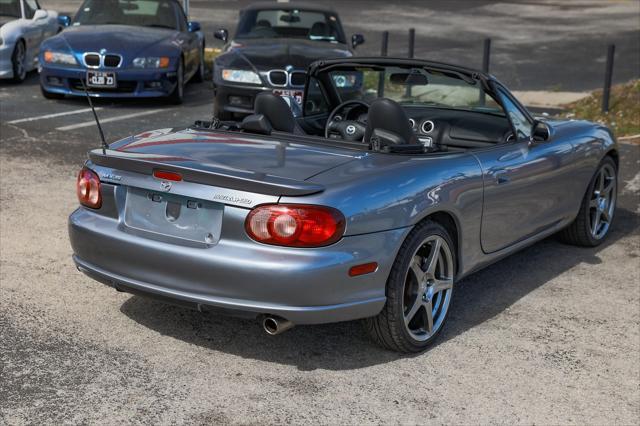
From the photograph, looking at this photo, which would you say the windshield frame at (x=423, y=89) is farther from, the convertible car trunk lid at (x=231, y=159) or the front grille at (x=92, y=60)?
the front grille at (x=92, y=60)

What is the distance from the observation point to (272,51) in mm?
12734

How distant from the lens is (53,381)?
469cm

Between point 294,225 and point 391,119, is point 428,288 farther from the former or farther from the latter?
point 294,225

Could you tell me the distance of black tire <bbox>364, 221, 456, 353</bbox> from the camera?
16.4 feet

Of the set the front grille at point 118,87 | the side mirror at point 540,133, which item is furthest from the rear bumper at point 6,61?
the side mirror at point 540,133

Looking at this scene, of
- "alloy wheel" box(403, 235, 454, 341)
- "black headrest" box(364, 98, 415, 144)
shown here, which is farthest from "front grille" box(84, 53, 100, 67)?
"alloy wheel" box(403, 235, 454, 341)

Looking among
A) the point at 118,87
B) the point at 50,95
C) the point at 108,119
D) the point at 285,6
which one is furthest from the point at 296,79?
the point at 50,95

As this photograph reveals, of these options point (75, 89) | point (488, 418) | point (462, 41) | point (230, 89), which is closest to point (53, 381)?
point (488, 418)

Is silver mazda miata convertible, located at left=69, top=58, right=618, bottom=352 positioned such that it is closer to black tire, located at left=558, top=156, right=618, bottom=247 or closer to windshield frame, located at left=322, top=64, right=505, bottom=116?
windshield frame, located at left=322, top=64, right=505, bottom=116

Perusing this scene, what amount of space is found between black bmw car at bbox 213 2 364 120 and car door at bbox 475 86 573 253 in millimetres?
5546

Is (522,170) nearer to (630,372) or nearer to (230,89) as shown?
(630,372)

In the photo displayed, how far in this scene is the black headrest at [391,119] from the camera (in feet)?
Result: 18.0

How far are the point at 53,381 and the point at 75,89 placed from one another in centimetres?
900

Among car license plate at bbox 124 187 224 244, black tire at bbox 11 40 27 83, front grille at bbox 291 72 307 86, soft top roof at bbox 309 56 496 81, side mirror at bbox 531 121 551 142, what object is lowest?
black tire at bbox 11 40 27 83
